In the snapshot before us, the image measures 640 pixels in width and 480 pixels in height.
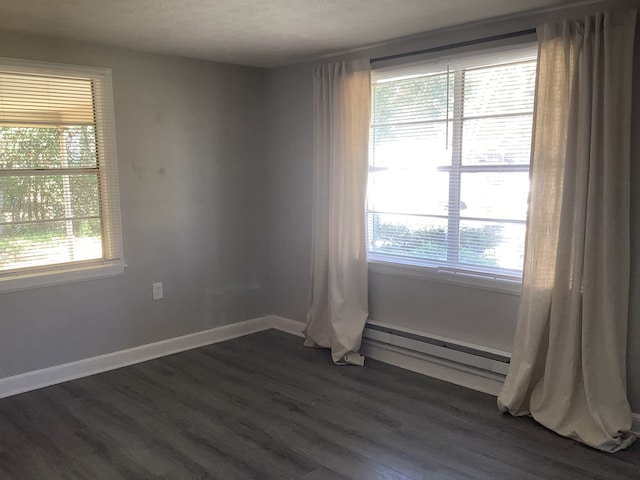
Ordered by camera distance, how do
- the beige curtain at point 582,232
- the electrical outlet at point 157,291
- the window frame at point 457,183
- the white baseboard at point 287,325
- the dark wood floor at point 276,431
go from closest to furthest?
the dark wood floor at point 276,431
the beige curtain at point 582,232
the window frame at point 457,183
the electrical outlet at point 157,291
the white baseboard at point 287,325

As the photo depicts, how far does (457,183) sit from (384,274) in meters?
0.83

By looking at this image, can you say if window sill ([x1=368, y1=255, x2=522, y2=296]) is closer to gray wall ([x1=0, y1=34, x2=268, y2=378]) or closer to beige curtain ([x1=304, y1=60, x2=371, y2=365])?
beige curtain ([x1=304, y1=60, x2=371, y2=365])

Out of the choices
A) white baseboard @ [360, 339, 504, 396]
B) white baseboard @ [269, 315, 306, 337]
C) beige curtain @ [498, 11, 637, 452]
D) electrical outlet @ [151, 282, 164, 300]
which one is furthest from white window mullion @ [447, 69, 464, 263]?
electrical outlet @ [151, 282, 164, 300]

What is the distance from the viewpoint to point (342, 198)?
3.90m

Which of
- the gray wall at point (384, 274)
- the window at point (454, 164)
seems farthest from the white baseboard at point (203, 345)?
the window at point (454, 164)

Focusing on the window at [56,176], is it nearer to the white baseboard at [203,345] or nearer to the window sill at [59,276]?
the window sill at [59,276]

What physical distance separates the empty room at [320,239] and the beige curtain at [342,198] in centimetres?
2

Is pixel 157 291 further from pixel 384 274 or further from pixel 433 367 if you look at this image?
pixel 433 367

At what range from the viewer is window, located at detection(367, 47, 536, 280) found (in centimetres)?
314

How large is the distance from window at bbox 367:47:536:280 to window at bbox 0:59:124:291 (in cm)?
180

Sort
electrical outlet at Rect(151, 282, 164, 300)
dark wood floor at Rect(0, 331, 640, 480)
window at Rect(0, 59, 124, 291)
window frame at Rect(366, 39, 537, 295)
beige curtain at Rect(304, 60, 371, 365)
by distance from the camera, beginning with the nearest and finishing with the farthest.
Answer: dark wood floor at Rect(0, 331, 640, 480) → window frame at Rect(366, 39, 537, 295) → window at Rect(0, 59, 124, 291) → beige curtain at Rect(304, 60, 371, 365) → electrical outlet at Rect(151, 282, 164, 300)

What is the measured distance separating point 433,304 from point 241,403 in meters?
1.36

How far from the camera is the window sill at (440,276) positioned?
127 inches

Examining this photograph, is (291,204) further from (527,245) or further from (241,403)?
(527,245)
